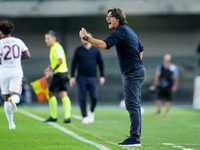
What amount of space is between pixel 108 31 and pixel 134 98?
23.6m

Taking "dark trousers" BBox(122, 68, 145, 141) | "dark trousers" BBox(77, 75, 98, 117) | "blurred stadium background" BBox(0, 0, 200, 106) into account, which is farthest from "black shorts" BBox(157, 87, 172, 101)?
"dark trousers" BBox(122, 68, 145, 141)

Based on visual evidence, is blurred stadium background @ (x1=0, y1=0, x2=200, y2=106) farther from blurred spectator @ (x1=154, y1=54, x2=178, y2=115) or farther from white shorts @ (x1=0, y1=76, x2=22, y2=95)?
white shorts @ (x1=0, y1=76, x2=22, y2=95)

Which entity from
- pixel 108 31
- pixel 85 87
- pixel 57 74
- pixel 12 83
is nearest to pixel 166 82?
pixel 85 87

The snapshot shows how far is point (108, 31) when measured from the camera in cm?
3162

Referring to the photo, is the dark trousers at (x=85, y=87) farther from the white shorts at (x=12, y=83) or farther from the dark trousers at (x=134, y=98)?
the dark trousers at (x=134, y=98)

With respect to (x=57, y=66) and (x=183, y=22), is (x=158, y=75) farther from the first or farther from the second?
(x=183, y=22)

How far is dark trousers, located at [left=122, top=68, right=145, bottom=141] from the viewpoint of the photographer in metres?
8.19

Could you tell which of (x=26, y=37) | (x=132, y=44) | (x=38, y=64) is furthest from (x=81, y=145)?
(x=26, y=37)

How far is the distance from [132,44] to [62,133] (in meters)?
2.79

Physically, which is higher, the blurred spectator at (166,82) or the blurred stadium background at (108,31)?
the blurred stadium background at (108,31)

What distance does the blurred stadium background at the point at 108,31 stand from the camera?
24.9 meters

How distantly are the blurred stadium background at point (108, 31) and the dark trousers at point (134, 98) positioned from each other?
637 inches

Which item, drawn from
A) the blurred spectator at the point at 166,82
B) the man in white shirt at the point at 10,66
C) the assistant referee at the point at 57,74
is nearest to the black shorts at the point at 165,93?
the blurred spectator at the point at 166,82

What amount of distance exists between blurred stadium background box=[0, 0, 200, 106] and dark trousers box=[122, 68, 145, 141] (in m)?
16.2
